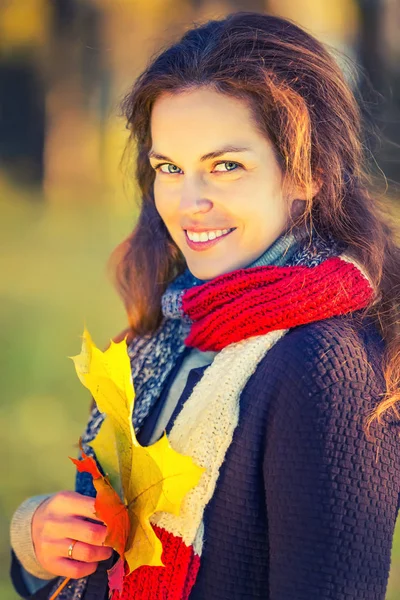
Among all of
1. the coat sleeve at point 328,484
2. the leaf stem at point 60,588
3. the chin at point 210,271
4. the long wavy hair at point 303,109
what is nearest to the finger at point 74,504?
the leaf stem at point 60,588

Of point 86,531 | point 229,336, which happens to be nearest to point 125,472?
point 86,531

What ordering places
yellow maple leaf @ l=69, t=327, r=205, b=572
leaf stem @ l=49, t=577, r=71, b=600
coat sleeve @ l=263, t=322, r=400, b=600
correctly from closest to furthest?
coat sleeve @ l=263, t=322, r=400, b=600
yellow maple leaf @ l=69, t=327, r=205, b=572
leaf stem @ l=49, t=577, r=71, b=600

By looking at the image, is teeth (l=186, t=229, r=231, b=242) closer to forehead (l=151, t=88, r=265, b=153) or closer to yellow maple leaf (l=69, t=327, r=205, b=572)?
forehead (l=151, t=88, r=265, b=153)

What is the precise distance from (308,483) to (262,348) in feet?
0.92

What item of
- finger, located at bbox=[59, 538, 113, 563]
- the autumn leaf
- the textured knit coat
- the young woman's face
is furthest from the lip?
finger, located at bbox=[59, 538, 113, 563]

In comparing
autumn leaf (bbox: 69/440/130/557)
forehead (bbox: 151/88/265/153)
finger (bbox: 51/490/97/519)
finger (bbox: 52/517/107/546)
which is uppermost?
forehead (bbox: 151/88/265/153)

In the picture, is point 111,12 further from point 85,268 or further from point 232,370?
point 232,370

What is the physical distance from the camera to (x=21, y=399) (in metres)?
4.94

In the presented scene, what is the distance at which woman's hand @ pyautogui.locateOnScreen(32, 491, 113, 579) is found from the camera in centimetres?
147

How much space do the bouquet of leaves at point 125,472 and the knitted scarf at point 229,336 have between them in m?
0.05

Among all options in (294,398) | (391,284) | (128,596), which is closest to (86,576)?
(128,596)

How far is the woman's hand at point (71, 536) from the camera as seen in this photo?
1.47 meters

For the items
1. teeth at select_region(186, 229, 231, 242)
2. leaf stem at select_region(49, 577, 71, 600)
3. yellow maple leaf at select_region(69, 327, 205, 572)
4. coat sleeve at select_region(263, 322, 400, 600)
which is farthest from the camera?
teeth at select_region(186, 229, 231, 242)

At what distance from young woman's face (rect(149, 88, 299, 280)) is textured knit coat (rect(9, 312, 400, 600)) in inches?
9.1
